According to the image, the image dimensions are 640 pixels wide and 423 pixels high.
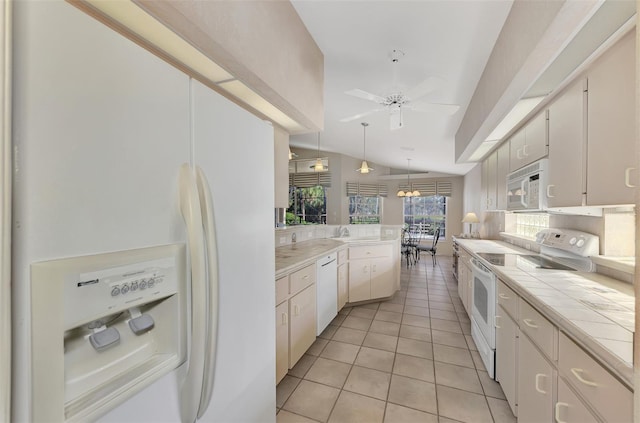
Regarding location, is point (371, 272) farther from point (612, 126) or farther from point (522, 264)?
point (612, 126)

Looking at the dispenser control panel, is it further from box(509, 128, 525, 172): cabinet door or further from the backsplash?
box(509, 128, 525, 172): cabinet door

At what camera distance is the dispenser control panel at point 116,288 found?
50cm

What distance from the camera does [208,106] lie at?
0.84 m

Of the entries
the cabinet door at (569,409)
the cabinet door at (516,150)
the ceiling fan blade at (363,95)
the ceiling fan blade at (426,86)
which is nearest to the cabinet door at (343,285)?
the ceiling fan blade at (363,95)

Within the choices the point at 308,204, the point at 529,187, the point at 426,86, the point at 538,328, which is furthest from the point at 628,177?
the point at 308,204

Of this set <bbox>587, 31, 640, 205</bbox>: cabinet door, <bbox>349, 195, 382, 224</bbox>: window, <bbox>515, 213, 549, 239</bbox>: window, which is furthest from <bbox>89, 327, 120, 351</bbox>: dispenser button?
<bbox>349, 195, 382, 224</bbox>: window

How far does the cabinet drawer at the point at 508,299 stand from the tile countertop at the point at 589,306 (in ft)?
0.17

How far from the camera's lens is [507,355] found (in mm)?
1747

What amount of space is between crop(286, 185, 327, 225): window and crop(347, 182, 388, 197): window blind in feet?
2.58

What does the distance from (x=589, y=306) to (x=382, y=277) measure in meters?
2.61

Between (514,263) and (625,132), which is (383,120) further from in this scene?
(625,132)

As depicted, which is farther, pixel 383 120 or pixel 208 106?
pixel 383 120

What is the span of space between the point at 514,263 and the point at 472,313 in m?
0.80

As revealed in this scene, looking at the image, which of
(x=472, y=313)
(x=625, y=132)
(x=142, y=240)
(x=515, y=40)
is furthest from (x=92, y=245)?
(x=472, y=313)
